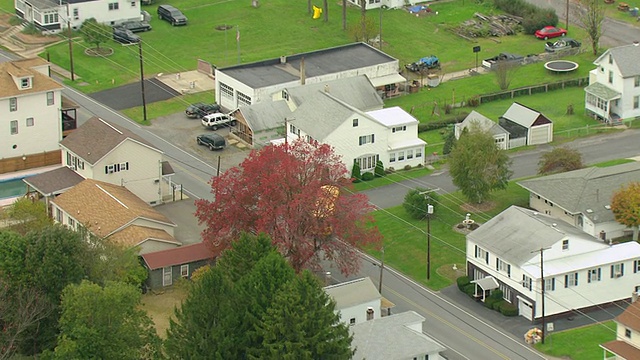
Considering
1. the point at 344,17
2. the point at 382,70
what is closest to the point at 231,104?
the point at 382,70

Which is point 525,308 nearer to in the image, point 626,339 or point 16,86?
point 626,339

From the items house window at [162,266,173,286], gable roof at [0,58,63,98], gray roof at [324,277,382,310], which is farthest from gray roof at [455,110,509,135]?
gable roof at [0,58,63,98]

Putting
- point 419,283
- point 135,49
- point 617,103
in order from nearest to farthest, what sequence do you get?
1. point 419,283
2. point 617,103
3. point 135,49

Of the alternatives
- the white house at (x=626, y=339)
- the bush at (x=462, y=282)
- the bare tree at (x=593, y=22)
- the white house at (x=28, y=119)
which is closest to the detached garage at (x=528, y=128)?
the bare tree at (x=593, y=22)

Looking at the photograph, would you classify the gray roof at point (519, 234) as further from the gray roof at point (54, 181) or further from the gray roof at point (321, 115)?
the gray roof at point (54, 181)

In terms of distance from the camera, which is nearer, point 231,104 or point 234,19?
point 231,104

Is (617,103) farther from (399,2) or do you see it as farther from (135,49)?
(135,49)

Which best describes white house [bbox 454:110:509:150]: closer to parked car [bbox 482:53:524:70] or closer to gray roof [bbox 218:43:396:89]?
gray roof [bbox 218:43:396:89]
